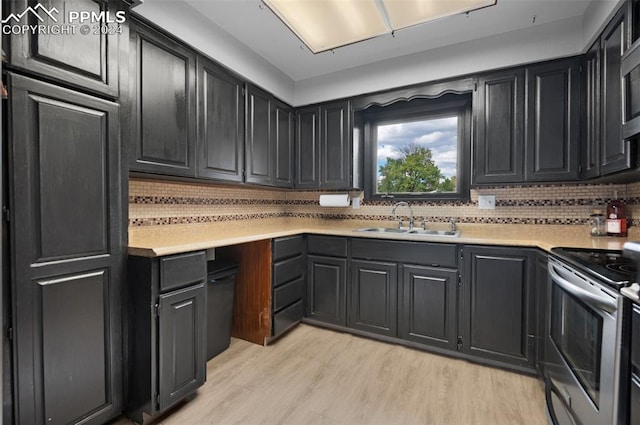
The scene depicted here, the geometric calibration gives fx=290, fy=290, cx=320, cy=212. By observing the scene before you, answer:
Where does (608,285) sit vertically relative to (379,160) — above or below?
below

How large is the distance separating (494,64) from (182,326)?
2.95 metres

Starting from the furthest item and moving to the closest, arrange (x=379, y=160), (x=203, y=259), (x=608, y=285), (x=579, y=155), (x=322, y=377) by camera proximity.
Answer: (x=379, y=160) < (x=579, y=155) < (x=322, y=377) < (x=203, y=259) < (x=608, y=285)

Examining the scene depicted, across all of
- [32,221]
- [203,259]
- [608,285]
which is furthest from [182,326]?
[608,285]

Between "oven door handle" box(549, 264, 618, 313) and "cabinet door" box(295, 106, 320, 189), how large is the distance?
2.15m

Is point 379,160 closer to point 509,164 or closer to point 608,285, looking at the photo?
point 509,164

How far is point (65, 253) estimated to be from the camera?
136cm

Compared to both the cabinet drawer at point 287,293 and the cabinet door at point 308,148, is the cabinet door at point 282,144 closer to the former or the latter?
the cabinet door at point 308,148

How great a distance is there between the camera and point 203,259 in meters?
1.78

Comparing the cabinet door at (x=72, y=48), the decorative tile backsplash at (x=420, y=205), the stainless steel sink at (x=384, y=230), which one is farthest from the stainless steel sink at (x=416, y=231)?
the cabinet door at (x=72, y=48)

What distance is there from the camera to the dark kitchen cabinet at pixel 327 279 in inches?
106

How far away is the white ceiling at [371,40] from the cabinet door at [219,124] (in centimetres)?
36

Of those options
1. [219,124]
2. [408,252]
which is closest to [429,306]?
[408,252]

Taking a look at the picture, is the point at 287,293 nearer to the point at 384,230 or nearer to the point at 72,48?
the point at 384,230

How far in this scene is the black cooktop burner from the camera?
103cm
